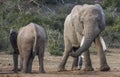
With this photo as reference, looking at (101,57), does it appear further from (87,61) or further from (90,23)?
(90,23)

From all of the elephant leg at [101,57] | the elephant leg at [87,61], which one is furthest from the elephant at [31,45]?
the elephant leg at [101,57]

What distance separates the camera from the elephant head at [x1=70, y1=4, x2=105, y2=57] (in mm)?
13461

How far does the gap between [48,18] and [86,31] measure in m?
15.2

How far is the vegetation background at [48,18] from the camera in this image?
23453 mm

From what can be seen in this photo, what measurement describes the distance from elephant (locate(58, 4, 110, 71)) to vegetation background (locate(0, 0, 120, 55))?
25.2 feet

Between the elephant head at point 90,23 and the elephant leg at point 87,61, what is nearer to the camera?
the elephant head at point 90,23

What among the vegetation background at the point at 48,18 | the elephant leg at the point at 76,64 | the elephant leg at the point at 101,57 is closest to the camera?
the elephant leg at the point at 101,57

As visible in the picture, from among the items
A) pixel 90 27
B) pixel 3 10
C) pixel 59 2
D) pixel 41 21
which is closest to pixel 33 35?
pixel 90 27

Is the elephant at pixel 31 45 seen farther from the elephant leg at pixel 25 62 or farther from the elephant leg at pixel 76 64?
the elephant leg at pixel 76 64

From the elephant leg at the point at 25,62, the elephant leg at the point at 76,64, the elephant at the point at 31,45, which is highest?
the elephant at the point at 31,45

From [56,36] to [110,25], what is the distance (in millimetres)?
8242

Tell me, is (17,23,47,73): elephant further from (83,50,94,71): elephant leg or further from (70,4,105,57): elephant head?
(83,50,94,71): elephant leg

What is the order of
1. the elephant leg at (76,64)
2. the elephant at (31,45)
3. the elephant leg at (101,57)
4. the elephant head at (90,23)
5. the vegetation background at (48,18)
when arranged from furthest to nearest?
the vegetation background at (48,18)
the elephant leg at (76,64)
the elephant leg at (101,57)
the elephant head at (90,23)
the elephant at (31,45)

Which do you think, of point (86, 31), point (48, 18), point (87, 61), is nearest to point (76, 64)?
point (87, 61)
